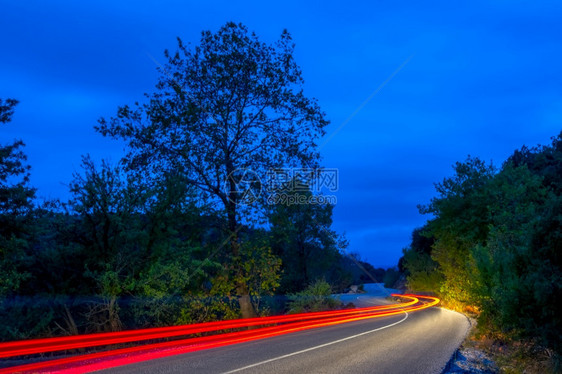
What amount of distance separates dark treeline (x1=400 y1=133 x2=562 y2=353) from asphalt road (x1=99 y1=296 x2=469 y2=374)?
2.02m

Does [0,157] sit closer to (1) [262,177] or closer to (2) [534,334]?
(1) [262,177]

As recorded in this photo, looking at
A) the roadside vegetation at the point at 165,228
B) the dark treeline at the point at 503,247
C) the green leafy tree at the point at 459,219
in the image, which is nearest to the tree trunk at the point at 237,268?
the roadside vegetation at the point at 165,228

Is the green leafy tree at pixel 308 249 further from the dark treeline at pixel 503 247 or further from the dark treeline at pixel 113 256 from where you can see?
the dark treeline at pixel 113 256

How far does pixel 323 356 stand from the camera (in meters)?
11.3

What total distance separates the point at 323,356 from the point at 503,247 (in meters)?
6.94

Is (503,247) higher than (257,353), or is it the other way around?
(503,247)

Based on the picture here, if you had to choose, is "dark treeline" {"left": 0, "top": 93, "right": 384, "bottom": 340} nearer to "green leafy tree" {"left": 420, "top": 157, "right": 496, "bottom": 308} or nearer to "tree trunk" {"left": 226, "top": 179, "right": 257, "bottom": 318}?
"tree trunk" {"left": 226, "top": 179, "right": 257, "bottom": 318}

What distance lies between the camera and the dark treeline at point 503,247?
8492 mm

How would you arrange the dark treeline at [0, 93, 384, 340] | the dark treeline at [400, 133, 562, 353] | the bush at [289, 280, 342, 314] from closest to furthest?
the dark treeline at [400, 133, 562, 353] < the dark treeline at [0, 93, 384, 340] < the bush at [289, 280, 342, 314]

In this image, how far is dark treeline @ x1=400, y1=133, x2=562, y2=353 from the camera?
849 centimetres

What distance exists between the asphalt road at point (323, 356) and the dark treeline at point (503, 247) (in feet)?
6.64

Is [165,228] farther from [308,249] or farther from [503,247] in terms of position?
[308,249]

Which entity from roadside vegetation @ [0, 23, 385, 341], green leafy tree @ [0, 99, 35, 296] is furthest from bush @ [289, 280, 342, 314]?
green leafy tree @ [0, 99, 35, 296]

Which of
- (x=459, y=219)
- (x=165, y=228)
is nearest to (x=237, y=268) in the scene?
(x=165, y=228)
